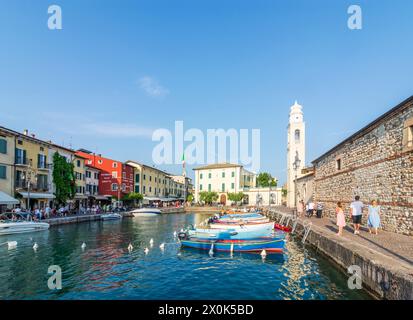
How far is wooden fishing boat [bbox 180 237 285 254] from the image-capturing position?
47.3ft

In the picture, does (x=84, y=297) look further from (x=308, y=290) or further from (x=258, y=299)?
(x=308, y=290)

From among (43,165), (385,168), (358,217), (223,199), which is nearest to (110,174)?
(43,165)

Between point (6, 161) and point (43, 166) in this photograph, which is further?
point (43, 166)

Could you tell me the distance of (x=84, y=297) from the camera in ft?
29.0

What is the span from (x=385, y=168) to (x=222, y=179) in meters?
54.0

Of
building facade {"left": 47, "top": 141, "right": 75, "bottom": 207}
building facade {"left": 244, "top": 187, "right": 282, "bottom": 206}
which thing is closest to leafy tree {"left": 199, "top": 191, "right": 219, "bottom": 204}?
building facade {"left": 244, "top": 187, "right": 282, "bottom": 206}

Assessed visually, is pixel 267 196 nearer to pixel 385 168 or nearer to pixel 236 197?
pixel 236 197

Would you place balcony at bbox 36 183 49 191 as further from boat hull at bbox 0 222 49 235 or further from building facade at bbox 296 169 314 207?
building facade at bbox 296 169 314 207

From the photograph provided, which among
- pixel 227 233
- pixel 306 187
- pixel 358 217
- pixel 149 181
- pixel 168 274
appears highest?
pixel 149 181

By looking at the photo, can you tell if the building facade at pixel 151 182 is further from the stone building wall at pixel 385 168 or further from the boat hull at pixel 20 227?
the stone building wall at pixel 385 168

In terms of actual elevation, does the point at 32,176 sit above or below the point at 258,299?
above

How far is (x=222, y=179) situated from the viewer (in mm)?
67562

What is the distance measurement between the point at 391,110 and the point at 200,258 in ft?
42.7
